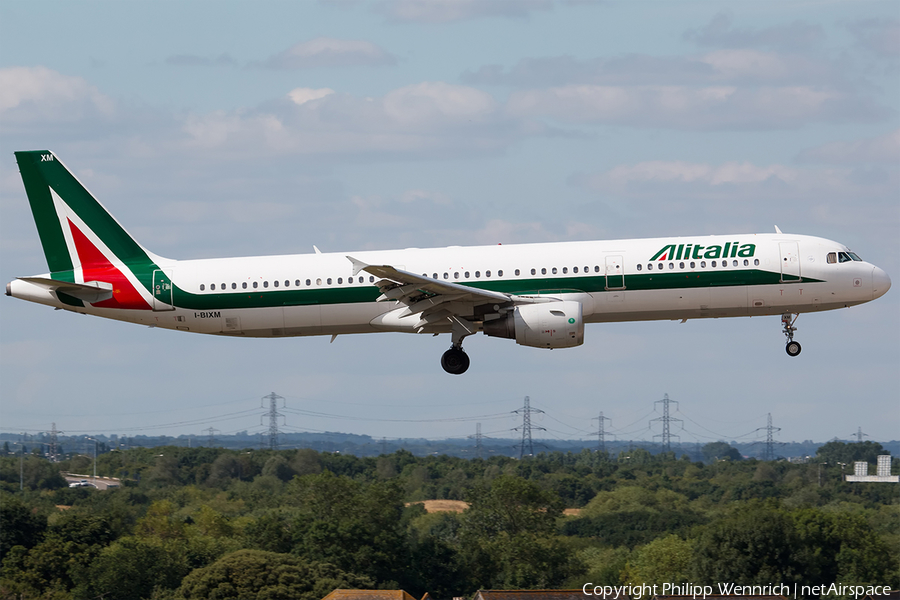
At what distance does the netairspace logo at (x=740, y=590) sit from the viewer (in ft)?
280

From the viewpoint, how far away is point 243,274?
47.9 metres

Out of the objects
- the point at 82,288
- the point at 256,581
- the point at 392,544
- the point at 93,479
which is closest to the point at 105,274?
the point at 82,288

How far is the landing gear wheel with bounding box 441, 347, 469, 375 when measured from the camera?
48.0 meters

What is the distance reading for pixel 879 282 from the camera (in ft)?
156

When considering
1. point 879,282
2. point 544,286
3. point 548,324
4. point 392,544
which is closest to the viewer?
point 548,324

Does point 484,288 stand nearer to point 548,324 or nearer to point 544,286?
point 544,286

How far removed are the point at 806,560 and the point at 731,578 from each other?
814 centimetres

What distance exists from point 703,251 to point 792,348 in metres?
6.34

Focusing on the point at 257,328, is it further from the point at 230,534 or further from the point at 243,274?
the point at 230,534

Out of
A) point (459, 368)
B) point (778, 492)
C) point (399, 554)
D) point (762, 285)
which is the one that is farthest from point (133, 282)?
point (778, 492)

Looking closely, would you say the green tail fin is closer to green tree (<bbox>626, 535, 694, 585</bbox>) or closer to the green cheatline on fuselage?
the green cheatline on fuselage

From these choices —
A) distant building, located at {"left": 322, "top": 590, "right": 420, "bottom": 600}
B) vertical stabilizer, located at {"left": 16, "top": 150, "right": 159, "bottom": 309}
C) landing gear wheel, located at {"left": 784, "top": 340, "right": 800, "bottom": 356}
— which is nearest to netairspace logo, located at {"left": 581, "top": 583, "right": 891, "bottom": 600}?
distant building, located at {"left": 322, "top": 590, "right": 420, "bottom": 600}

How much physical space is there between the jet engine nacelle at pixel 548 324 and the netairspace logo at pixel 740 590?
4176 cm

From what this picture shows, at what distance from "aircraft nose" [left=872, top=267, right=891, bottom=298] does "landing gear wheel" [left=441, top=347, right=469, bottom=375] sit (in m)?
16.8
